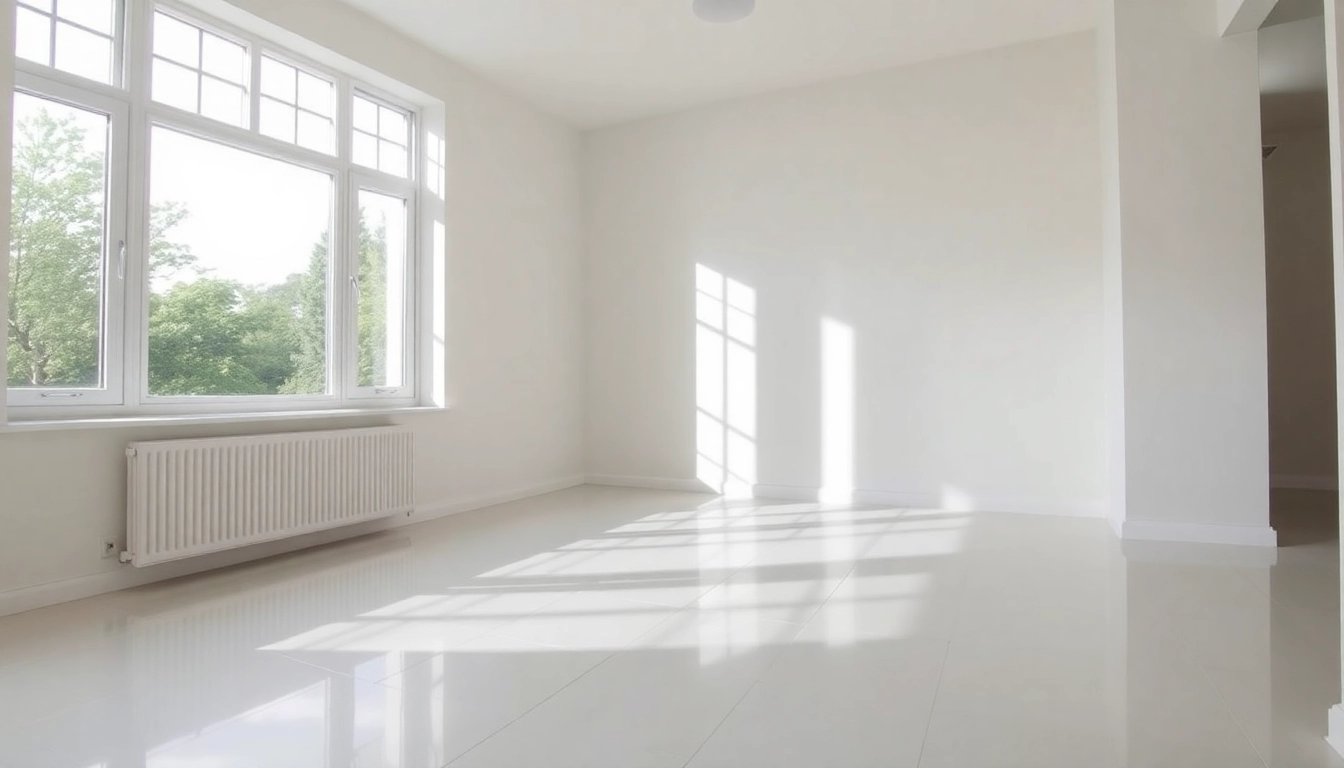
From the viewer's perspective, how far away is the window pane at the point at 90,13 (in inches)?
128

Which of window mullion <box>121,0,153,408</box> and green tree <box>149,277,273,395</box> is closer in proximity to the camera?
window mullion <box>121,0,153,408</box>

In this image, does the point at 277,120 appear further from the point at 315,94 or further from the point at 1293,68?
the point at 1293,68

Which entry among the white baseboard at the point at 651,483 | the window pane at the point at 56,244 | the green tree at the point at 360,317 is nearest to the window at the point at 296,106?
the green tree at the point at 360,317

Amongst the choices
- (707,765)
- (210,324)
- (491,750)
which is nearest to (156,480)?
(210,324)

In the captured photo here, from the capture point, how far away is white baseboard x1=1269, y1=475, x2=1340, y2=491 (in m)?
6.04

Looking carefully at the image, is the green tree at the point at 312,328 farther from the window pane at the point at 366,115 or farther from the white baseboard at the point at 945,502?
the white baseboard at the point at 945,502

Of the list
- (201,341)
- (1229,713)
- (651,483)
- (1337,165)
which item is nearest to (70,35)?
(201,341)

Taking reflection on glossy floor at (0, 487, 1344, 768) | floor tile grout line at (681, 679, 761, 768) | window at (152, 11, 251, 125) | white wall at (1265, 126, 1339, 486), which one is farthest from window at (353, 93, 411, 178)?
white wall at (1265, 126, 1339, 486)

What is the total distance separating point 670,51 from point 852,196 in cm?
171

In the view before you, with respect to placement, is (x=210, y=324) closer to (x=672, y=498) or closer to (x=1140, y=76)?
(x=672, y=498)

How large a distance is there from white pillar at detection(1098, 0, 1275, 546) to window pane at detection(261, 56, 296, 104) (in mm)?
4784

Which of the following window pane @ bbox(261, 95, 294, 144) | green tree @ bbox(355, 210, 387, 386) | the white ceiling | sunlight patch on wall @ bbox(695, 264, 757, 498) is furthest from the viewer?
sunlight patch on wall @ bbox(695, 264, 757, 498)

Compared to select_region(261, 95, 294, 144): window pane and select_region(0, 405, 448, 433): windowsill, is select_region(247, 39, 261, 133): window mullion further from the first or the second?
select_region(0, 405, 448, 433): windowsill

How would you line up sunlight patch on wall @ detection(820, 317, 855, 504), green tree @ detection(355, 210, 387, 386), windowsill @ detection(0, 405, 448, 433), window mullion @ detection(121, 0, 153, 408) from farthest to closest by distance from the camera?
sunlight patch on wall @ detection(820, 317, 855, 504), green tree @ detection(355, 210, 387, 386), window mullion @ detection(121, 0, 153, 408), windowsill @ detection(0, 405, 448, 433)
